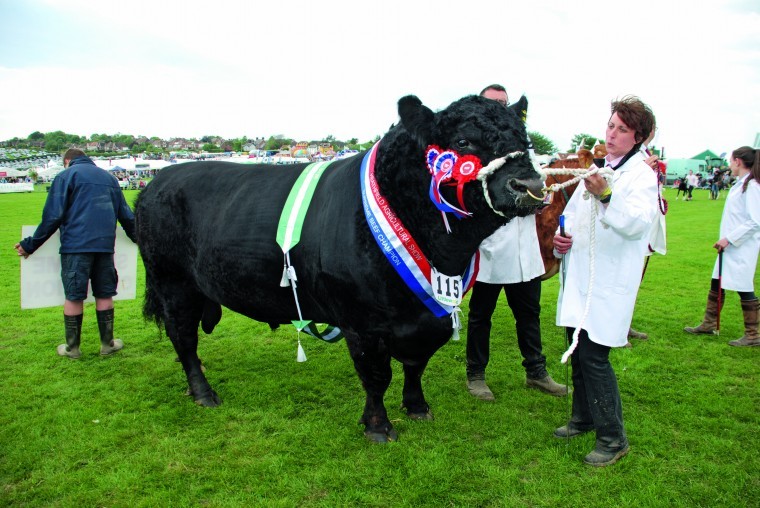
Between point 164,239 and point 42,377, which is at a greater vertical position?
point 164,239

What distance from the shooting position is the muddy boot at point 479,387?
4.59 metres

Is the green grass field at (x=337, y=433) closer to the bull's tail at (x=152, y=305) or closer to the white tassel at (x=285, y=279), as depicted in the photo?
the bull's tail at (x=152, y=305)

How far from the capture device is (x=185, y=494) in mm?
3230

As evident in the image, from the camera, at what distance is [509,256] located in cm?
437

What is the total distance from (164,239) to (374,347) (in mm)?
2306

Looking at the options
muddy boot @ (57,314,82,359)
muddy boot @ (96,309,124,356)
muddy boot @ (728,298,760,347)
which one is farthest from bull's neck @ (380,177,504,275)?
muddy boot @ (728,298,760,347)

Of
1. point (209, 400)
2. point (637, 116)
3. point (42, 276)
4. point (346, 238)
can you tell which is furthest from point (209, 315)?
point (637, 116)

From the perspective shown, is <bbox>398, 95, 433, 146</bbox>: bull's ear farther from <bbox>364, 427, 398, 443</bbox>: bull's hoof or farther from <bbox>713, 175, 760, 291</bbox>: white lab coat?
<bbox>713, 175, 760, 291</bbox>: white lab coat

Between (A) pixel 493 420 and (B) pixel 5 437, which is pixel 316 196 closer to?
(A) pixel 493 420

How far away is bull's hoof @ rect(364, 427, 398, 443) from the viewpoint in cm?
384

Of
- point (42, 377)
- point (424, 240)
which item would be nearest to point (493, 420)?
point (424, 240)

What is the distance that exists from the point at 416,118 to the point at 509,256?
70.7 inches

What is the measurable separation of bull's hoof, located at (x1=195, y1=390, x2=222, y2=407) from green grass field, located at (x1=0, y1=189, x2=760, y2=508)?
8 centimetres

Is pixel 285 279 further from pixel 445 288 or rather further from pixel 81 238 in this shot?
pixel 81 238
